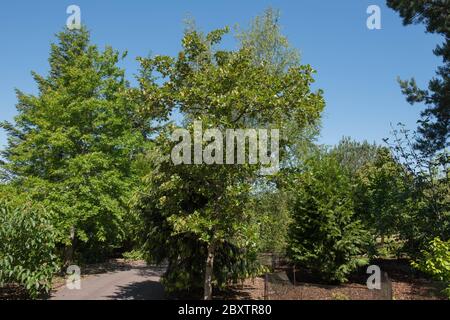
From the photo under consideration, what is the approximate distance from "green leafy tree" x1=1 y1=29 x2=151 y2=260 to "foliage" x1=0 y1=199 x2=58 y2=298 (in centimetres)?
406

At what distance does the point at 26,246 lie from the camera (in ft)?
37.4

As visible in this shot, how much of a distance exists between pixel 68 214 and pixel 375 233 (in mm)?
13914

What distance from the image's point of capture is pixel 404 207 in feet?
56.7

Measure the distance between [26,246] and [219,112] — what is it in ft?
24.1

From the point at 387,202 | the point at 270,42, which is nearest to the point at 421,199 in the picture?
the point at 387,202

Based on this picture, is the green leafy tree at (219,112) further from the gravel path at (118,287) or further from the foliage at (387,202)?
the foliage at (387,202)

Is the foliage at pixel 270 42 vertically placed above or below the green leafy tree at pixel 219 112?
above

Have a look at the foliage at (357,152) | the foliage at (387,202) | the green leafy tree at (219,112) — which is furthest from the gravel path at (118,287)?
the foliage at (357,152)

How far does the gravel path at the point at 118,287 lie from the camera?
534 inches

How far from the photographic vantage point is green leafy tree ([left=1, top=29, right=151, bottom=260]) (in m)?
17.1

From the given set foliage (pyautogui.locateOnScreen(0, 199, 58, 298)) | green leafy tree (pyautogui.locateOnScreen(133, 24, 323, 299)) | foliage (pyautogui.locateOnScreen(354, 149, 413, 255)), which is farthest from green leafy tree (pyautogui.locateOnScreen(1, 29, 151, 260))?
foliage (pyautogui.locateOnScreen(354, 149, 413, 255))

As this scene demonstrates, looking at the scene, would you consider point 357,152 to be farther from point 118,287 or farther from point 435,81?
point 118,287

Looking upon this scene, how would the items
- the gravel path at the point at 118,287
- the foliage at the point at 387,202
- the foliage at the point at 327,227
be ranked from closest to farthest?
the gravel path at the point at 118,287 < the foliage at the point at 327,227 < the foliage at the point at 387,202

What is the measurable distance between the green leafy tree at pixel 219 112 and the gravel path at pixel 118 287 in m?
3.64
